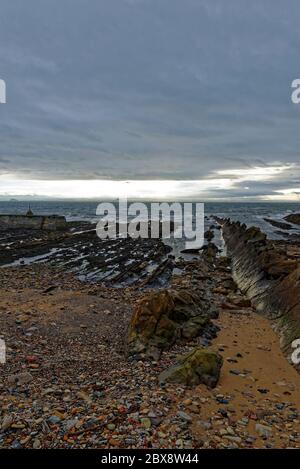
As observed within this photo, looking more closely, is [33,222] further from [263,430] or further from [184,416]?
[263,430]

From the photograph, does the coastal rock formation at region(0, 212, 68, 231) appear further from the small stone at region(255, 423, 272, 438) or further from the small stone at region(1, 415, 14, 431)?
the small stone at region(255, 423, 272, 438)

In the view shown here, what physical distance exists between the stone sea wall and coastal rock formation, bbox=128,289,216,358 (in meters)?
42.6

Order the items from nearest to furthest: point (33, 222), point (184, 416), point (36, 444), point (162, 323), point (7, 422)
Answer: point (36, 444) < point (7, 422) < point (184, 416) < point (162, 323) < point (33, 222)

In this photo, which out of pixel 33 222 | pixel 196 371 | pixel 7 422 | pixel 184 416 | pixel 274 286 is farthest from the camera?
pixel 33 222

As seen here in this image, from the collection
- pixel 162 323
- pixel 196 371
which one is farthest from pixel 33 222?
pixel 196 371

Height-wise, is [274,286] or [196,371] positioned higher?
[274,286]

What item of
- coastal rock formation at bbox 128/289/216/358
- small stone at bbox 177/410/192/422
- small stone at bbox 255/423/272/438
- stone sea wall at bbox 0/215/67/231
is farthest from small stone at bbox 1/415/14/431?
stone sea wall at bbox 0/215/67/231

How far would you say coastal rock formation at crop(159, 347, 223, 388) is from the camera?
7.38m

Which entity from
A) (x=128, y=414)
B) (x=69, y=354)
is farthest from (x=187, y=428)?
(x=69, y=354)

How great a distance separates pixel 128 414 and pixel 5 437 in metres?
2.13

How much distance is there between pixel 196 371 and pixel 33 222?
4948cm

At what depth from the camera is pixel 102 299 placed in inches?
605

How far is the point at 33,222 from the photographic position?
52.5 meters
